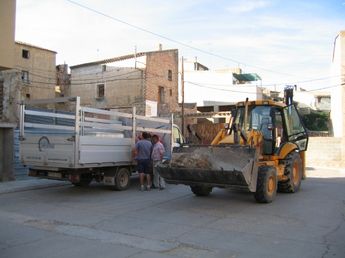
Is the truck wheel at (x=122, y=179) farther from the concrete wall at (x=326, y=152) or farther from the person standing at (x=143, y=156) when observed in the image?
the concrete wall at (x=326, y=152)

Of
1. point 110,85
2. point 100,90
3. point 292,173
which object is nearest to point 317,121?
point 110,85

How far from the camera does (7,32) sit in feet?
23.3

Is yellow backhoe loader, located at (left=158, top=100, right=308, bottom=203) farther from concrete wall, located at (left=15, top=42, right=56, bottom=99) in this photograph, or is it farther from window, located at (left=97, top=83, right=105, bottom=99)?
concrete wall, located at (left=15, top=42, right=56, bottom=99)

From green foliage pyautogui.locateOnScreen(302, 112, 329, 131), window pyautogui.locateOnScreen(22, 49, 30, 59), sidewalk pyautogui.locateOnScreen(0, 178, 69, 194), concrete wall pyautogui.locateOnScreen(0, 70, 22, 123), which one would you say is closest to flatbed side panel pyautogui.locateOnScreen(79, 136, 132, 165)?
sidewalk pyautogui.locateOnScreen(0, 178, 69, 194)

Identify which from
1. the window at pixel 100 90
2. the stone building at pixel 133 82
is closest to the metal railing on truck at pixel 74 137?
the stone building at pixel 133 82

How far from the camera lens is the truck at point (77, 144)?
1184cm

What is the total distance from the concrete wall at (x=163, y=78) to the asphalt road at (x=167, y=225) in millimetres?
26151

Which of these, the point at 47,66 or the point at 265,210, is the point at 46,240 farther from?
the point at 47,66

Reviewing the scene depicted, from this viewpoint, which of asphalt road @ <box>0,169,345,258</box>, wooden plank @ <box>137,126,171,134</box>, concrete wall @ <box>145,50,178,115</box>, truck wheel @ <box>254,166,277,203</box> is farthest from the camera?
concrete wall @ <box>145,50,178,115</box>

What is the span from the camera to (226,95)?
159 ft

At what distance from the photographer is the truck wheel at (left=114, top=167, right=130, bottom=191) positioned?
13.3 meters

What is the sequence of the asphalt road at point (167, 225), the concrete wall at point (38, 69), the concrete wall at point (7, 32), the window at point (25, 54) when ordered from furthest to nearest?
the window at point (25, 54) < the concrete wall at point (38, 69) < the concrete wall at point (7, 32) < the asphalt road at point (167, 225)

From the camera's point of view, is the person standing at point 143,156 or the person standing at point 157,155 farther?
the person standing at point 157,155

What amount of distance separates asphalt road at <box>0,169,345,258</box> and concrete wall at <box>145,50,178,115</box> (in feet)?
85.8
